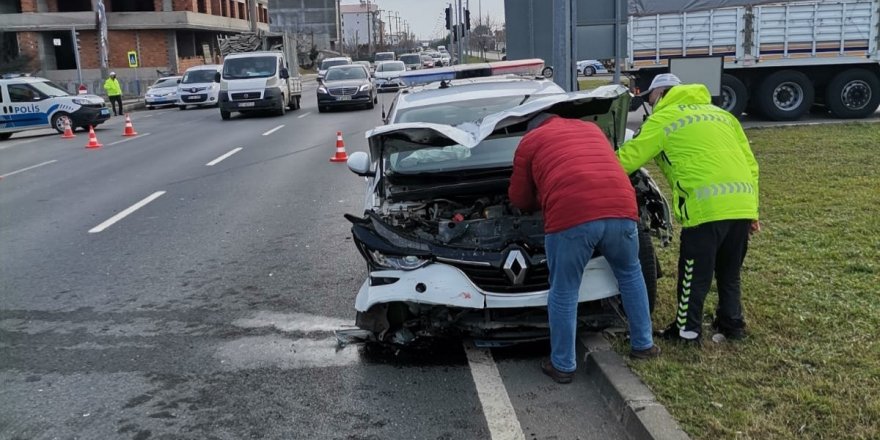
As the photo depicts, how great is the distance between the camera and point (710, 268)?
15.0 feet

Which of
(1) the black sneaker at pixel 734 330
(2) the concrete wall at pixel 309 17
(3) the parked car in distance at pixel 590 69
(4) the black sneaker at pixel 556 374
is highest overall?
(2) the concrete wall at pixel 309 17

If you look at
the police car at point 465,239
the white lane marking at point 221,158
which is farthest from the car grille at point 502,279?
the white lane marking at point 221,158

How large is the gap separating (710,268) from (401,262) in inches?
71.6

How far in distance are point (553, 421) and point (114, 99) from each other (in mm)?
29901

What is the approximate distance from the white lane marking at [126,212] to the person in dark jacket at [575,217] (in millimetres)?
6584

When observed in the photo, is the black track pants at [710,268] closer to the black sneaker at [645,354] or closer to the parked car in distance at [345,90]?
the black sneaker at [645,354]

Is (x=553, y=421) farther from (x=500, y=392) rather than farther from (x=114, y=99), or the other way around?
(x=114, y=99)

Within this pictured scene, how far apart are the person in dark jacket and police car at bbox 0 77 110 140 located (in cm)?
2076

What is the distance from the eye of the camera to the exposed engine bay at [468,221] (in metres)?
4.95

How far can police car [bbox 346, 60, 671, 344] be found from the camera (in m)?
4.64

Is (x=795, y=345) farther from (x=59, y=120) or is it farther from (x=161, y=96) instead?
(x=161, y=96)

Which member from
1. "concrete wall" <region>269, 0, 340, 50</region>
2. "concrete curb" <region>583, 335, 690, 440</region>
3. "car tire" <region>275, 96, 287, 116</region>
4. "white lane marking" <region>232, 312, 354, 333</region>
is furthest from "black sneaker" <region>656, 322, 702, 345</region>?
"concrete wall" <region>269, 0, 340, 50</region>

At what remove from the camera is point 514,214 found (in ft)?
17.4

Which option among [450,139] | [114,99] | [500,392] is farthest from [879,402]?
[114,99]
